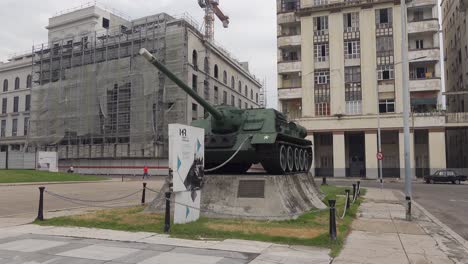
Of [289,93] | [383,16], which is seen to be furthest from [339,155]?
[383,16]

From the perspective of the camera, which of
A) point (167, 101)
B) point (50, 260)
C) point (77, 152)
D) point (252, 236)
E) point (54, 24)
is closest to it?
point (50, 260)

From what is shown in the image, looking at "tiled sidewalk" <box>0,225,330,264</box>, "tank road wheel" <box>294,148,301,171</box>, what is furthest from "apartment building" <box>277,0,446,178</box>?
"tiled sidewalk" <box>0,225,330,264</box>

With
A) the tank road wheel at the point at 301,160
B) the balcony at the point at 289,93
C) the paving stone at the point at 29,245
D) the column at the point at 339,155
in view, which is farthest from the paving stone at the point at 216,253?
the balcony at the point at 289,93

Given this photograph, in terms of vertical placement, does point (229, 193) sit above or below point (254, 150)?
below

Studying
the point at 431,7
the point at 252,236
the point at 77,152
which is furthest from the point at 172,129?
the point at 77,152

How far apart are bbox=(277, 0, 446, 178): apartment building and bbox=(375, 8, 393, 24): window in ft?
0.33

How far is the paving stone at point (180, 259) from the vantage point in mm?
7252

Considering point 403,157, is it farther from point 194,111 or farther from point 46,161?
point 46,161

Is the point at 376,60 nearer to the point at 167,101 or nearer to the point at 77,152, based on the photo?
the point at 167,101

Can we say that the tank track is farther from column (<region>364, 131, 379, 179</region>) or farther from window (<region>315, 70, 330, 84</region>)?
window (<region>315, 70, 330, 84</region>)

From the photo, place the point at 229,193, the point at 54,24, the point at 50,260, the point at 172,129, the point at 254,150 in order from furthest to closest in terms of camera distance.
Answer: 1. the point at 54,24
2. the point at 254,150
3. the point at 229,193
4. the point at 172,129
5. the point at 50,260

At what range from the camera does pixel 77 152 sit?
56.5 metres

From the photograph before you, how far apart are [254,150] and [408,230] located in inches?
196

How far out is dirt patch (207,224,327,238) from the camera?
31.9 ft
